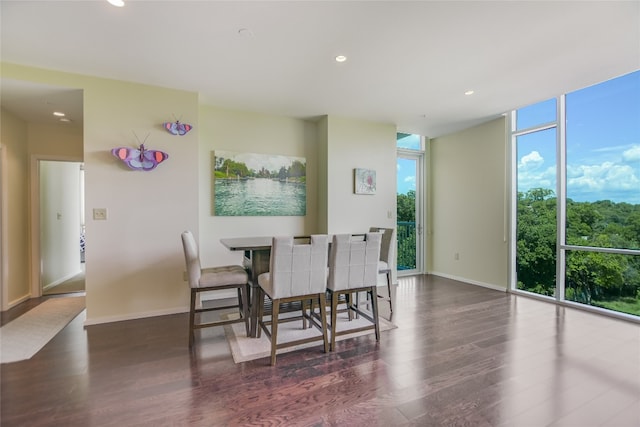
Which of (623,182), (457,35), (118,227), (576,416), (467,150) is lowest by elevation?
(576,416)

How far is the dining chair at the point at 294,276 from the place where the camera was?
7.36 ft

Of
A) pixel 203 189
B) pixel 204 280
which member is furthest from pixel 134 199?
pixel 204 280

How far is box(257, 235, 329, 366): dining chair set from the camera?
2.24 metres

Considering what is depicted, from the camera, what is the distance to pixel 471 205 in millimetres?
4875

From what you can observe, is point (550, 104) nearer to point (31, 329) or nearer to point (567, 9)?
point (567, 9)

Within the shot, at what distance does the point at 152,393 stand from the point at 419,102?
4.07m

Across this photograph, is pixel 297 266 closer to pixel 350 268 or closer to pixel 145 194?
pixel 350 268

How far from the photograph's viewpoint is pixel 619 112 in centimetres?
324

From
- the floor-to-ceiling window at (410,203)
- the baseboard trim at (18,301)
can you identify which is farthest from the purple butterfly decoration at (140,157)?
the floor-to-ceiling window at (410,203)

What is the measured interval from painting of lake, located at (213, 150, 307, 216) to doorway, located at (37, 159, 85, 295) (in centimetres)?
262

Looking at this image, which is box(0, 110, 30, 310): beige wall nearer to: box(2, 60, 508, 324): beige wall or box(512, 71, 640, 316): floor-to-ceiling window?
box(2, 60, 508, 324): beige wall

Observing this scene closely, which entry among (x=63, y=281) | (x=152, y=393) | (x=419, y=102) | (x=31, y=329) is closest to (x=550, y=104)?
(x=419, y=102)

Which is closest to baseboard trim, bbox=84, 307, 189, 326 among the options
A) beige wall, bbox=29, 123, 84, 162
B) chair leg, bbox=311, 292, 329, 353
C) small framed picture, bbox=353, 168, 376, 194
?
chair leg, bbox=311, 292, 329, 353

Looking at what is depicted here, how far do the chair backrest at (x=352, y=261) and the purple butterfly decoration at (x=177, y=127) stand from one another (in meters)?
2.24
